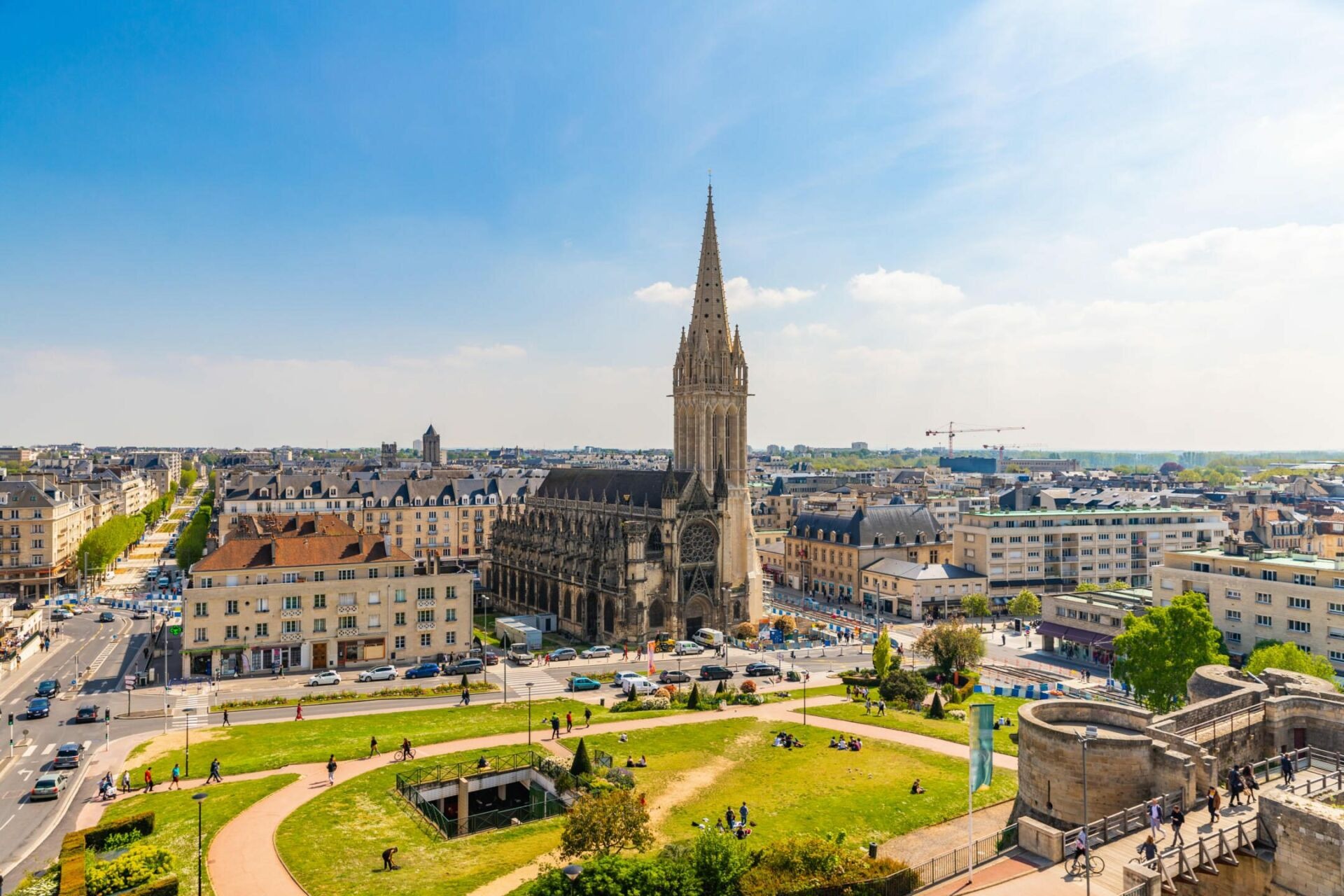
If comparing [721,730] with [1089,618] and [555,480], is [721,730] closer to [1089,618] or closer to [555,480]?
[1089,618]

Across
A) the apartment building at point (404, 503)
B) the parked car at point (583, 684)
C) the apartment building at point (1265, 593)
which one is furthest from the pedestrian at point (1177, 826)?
the apartment building at point (404, 503)

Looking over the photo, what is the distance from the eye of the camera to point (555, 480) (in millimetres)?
112438

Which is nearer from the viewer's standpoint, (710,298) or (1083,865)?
(1083,865)

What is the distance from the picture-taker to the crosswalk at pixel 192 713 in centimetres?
5466

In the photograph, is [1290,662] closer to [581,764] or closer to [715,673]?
[715,673]

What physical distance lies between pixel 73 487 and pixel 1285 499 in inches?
7800

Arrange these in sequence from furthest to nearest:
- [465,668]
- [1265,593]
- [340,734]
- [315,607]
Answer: [315,607] < [1265,593] < [465,668] < [340,734]

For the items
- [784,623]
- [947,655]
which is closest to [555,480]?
[784,623]

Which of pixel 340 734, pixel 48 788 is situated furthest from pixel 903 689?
pixel 48 788

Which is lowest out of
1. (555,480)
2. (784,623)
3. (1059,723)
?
(784,623)

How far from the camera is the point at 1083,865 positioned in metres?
26.9

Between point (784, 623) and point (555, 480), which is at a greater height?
point (555, 480)

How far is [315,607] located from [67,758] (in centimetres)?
2638

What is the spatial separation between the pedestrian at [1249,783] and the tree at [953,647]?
116 feet
